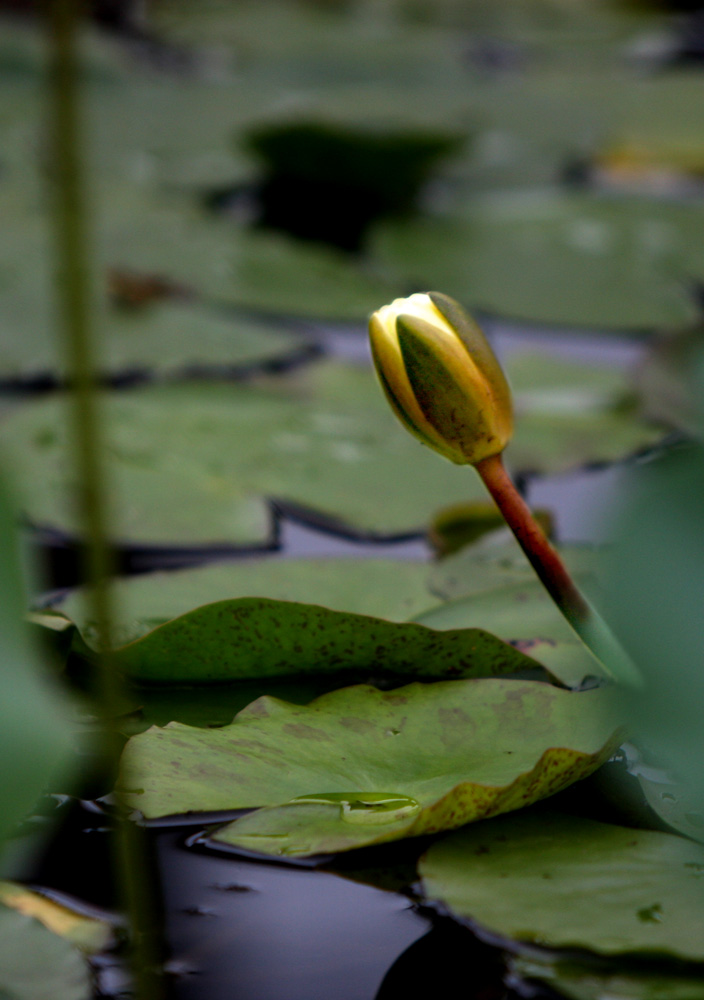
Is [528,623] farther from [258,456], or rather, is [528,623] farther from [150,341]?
[150,341]

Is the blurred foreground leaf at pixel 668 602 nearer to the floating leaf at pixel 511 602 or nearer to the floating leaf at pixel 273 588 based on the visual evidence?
the floating leaf at pixel 511 602

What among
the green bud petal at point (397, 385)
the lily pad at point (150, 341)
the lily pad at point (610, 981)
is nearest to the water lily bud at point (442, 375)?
the green bud petal at point (397, 385)

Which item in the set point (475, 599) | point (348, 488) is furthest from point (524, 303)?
point (475, 599)

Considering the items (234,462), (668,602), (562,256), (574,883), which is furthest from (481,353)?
(562,256)

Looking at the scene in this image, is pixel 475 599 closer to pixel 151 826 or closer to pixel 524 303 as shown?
pixel 151 826

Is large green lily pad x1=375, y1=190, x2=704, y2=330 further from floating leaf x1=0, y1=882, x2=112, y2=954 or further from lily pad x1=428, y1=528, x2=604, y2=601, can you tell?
floating leaf x1=0, y1=882, x2=112, y2=954

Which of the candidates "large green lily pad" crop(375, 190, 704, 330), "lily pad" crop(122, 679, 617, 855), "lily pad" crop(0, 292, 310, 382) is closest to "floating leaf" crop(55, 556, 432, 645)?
"lily pad" crop(122, 679, 617, 855)

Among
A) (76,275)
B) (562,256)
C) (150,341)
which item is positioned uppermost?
(562,256)
